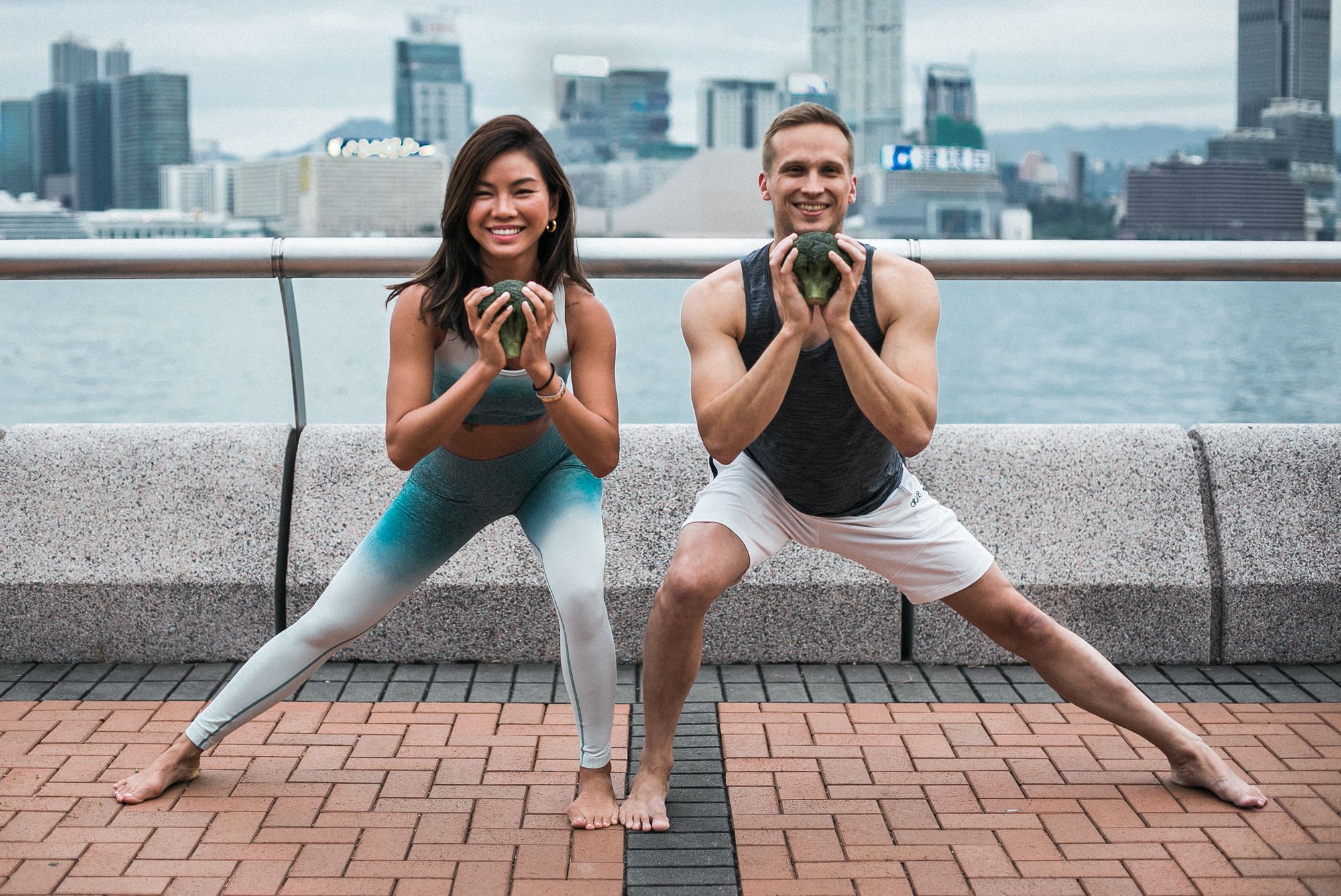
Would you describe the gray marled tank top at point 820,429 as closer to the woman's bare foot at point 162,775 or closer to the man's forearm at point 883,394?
the man's forearm at point 883,394

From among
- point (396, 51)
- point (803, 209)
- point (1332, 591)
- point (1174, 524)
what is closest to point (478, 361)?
point (803, 209)

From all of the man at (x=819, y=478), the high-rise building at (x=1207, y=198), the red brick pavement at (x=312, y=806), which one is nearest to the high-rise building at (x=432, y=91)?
the high-rise building at (x=1207, y=198)

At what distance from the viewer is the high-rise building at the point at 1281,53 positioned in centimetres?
2606

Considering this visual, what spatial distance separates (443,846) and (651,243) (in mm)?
2279

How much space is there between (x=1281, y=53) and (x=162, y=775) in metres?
31.4

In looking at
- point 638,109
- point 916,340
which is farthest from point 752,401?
point 638,109

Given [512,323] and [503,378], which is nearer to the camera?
[512,323]

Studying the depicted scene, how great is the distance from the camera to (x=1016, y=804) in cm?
347

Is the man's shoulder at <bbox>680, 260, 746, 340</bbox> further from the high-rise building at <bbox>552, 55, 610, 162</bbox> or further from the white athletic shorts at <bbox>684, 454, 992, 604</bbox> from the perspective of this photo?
the high-rise building at <bbox>552, 55, 610, 162</bbox>

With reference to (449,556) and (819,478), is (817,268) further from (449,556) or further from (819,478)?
(449,556)

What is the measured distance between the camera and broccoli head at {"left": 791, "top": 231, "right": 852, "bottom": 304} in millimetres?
2980

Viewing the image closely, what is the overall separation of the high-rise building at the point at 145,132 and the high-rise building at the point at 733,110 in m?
19.0

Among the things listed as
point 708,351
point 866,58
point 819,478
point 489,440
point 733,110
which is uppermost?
point 866,58

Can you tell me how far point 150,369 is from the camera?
102 ft
